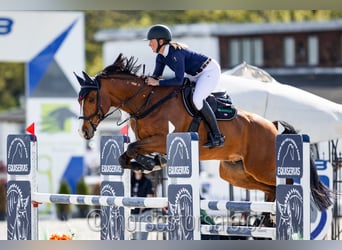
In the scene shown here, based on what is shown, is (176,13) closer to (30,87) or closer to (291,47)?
(291,47)

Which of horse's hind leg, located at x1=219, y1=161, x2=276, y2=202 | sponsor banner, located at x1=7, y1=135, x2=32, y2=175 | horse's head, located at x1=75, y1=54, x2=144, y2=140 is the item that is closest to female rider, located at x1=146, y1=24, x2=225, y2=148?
horse's head, located at x1=75, y1=54, x2=144, y2=140

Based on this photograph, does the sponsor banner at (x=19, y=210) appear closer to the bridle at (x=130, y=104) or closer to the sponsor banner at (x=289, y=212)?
the bridle at (x=130, y=104)

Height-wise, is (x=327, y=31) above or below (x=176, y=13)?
below

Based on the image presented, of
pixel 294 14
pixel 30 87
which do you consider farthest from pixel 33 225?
pixel 294 14

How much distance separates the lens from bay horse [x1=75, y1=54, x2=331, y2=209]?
7.60m

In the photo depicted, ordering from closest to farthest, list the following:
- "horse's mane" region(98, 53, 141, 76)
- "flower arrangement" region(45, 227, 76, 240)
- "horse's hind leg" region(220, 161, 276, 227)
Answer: "flower arrangement" region(45, 227, 76, 240)
"horse's mane" region(98, 53, 141, 76)
"horse's hind leg" region(220, 161, 276, 227)

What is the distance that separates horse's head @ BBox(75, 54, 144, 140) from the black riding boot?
625 millimetres

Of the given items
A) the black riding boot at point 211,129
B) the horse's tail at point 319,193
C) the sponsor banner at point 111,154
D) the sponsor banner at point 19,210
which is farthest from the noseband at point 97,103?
the horse's tail at point 319,193

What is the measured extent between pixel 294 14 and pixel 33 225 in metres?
31.7

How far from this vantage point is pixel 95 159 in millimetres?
25312

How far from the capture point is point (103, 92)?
25.4 feet

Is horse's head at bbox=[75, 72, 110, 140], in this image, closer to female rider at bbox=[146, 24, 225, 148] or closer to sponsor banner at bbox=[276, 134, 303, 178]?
female rider at bbox=[146, 24, 225, 148]

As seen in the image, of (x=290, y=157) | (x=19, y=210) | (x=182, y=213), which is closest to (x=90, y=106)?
(x=19, y=210)
